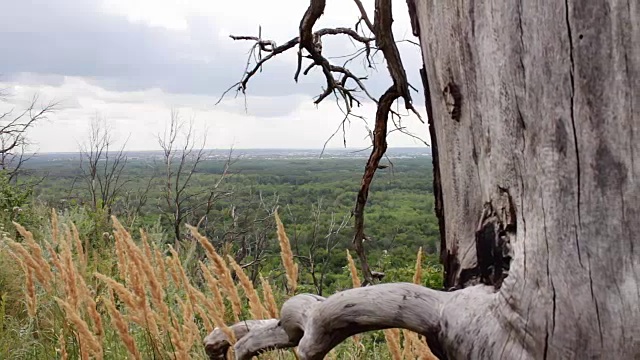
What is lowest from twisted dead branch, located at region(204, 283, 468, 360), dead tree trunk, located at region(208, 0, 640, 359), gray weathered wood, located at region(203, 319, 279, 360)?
gray weathered wood, located at region(203, 319, 279, 360)

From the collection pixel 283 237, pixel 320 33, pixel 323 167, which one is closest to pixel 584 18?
pixel 283 237

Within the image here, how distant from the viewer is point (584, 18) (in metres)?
1.09

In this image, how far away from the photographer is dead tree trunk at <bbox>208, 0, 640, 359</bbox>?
1080 mm

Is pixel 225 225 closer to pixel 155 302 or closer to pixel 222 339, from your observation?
pixel 155 302

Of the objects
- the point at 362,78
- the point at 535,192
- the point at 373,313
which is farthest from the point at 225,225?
the point at 535,192

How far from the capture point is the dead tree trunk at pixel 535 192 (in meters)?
1.08

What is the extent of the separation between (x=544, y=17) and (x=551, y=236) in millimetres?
427

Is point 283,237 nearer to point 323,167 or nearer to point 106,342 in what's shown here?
point 106,342

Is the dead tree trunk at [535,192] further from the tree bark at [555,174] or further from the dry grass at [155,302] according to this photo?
the dry grass at [155,302]

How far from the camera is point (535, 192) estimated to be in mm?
1194

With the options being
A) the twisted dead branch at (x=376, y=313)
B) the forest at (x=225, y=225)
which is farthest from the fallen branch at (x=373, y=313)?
the forest at (x=225, y=225)

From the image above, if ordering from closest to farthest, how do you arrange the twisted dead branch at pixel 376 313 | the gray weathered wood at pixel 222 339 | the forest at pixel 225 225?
1. the twisted dead branch at pixel 376 313
2. the gray weathered wood at pixel 222 339
3. the forest at pixel 225 225

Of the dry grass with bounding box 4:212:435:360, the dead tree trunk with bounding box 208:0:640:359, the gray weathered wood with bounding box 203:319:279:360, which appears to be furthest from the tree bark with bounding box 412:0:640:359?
the gray weathered wood with bounding box 203:319:279:360

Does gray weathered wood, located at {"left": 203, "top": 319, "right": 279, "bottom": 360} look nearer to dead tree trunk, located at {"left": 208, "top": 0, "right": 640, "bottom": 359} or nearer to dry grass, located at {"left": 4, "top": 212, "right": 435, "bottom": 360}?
dry grass, located at {"left": 4, "top": 212, "right": 435, "bottom": 360}
